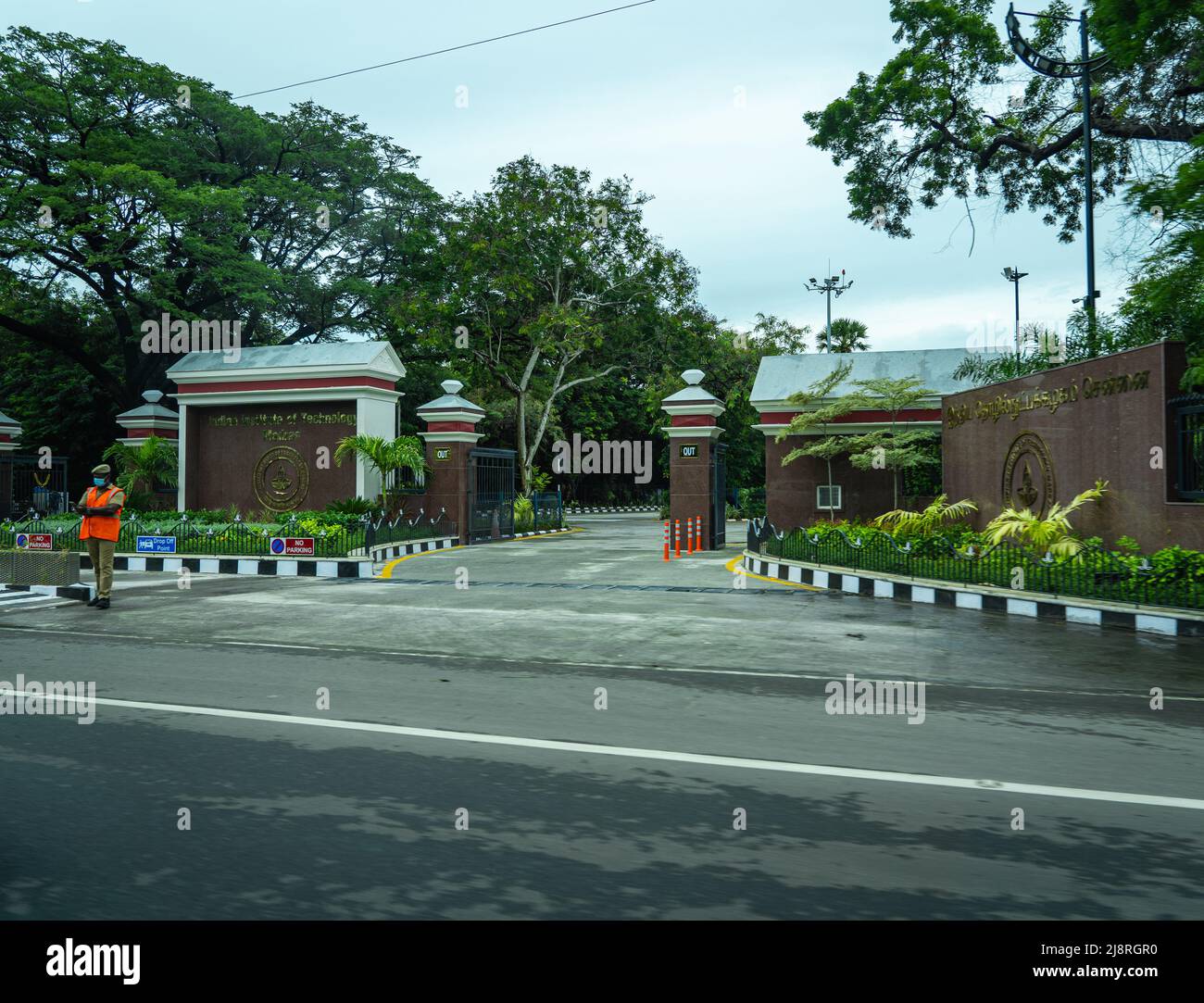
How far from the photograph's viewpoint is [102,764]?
552cm

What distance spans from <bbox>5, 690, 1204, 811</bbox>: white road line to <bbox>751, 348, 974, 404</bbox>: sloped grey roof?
1888 centimetres

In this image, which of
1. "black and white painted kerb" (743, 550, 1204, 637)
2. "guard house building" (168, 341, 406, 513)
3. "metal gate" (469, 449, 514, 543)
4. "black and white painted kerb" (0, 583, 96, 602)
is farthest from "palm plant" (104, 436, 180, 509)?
"black and white painted kerb" (743, 550, 1204, 637)

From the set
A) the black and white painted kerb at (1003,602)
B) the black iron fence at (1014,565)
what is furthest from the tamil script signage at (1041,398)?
the black and white painted kerb at (1003,602)

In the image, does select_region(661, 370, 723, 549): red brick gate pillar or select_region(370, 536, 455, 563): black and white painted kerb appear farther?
select_region(661, 370, 723, 549): red brick gate pillar

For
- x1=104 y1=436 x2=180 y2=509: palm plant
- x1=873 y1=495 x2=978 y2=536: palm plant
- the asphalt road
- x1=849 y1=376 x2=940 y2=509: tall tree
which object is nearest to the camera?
the asphalt road

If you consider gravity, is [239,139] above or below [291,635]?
above

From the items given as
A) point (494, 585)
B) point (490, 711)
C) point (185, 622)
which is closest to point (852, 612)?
point (494, 585)

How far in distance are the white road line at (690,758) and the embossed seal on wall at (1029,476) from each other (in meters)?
11.2

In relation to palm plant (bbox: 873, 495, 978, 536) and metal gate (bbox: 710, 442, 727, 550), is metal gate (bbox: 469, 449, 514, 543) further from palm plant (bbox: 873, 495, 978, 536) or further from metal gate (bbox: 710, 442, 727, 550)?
palm plant (bbox: 873, 495, 978, 536)

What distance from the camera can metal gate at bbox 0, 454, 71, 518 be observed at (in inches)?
1318

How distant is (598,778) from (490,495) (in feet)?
77.3

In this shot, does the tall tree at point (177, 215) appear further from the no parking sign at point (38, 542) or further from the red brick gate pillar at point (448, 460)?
the no parking sign at point (38, 542)

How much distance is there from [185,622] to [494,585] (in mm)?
5515
